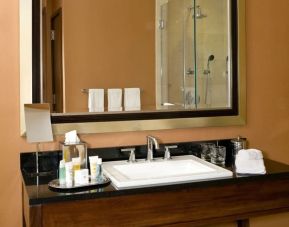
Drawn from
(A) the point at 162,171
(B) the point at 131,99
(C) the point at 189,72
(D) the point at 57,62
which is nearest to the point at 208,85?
(C) the point at 189,72

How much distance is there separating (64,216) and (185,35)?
1147 millimetres

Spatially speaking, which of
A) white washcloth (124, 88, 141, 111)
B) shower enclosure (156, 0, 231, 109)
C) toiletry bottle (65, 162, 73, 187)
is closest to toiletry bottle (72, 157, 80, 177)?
toiletry bottle (65, 162, 73, 187)

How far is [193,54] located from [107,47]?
48 centimetres

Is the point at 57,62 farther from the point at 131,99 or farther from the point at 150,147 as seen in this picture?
the point at 150,147

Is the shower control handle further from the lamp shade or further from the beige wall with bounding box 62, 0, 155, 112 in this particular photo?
the lamp shade

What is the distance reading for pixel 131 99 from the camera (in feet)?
6.09

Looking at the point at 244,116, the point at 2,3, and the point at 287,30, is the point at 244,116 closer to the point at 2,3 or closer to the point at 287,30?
the point at 287,30

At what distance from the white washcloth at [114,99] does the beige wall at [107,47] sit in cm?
3

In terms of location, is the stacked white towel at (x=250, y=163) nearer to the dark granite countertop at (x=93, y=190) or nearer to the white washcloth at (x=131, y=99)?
the dark granite countertop at (x=93, y=190)

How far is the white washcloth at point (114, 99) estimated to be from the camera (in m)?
1.83

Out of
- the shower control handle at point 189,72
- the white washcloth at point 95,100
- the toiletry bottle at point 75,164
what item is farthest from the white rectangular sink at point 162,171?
the shower control handle at point 189,72

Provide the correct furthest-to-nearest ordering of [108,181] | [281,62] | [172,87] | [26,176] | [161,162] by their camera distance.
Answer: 1. [281,62]
2. [172,87]
3. [161,162]
4. [26,176]
5. [108,181]

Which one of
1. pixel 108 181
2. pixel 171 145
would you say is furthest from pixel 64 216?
pixel 171 145

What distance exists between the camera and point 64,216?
4.25 ft
